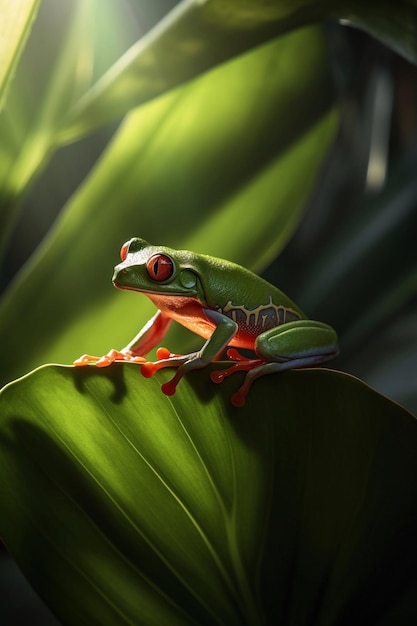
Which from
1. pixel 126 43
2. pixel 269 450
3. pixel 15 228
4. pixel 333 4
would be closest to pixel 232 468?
pixel 269 450

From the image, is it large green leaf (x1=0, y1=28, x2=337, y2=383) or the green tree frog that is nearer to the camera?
the green tree frog

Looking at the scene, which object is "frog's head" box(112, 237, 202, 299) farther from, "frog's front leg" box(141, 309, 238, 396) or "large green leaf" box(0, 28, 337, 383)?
"large green leaf" box(0, 28, 337, 383)

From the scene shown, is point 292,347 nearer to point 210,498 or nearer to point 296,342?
point 296,342

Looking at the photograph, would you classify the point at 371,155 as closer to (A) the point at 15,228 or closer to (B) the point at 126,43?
(B) the point at 126,43

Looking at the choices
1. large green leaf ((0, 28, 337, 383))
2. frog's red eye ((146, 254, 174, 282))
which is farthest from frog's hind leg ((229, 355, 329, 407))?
large green leaf ((0, 28, 337, 383))

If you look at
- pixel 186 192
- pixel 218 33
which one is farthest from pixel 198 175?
pixel 218 33

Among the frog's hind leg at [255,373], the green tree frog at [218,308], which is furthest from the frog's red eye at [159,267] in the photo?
the frog's hind leg at [255,373]
